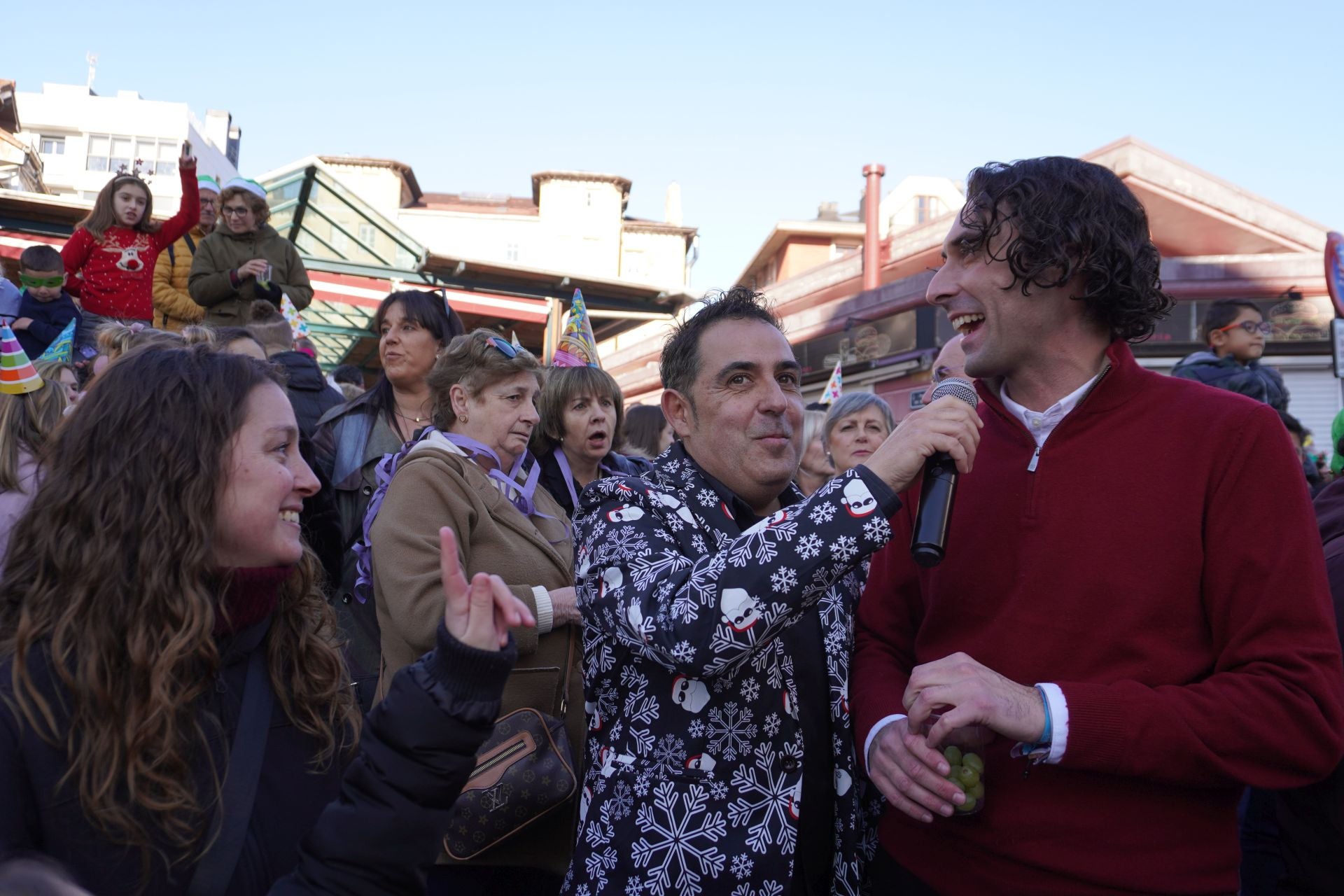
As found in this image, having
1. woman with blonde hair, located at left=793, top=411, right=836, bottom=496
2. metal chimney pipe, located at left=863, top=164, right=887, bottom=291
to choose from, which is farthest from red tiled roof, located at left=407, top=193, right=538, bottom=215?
woman with blonde hair, located at left=793, top=411, right=836, bottom=496

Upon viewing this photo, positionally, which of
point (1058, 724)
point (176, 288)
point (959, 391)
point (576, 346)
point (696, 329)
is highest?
point (176, 288)

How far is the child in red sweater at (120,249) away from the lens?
7566 millimetres

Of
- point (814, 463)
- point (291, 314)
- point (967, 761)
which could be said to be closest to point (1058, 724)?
point (967, 761)

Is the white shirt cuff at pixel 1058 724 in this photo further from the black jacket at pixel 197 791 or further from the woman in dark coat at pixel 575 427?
the woman in dark coat at pixel 575 427

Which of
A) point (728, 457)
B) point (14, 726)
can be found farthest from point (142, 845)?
point (728, 457)

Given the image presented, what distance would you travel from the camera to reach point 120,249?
7652 mm

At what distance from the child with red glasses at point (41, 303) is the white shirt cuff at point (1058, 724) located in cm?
738

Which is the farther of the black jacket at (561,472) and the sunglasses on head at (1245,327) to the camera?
the sunglasses on head at (1245,327)

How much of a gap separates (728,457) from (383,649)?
1.55 m

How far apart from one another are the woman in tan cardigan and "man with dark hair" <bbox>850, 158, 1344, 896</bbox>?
1214mm

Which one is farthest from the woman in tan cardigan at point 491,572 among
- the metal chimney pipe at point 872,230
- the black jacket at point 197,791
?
the metal chimney pipe at point 872,230

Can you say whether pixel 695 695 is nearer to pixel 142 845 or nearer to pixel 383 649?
pixel 142 845

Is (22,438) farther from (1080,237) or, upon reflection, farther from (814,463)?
(814,463)

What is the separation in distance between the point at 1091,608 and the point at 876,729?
51cm
